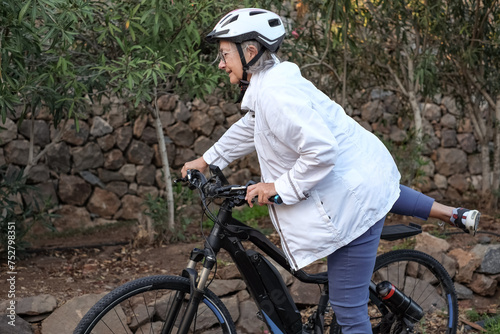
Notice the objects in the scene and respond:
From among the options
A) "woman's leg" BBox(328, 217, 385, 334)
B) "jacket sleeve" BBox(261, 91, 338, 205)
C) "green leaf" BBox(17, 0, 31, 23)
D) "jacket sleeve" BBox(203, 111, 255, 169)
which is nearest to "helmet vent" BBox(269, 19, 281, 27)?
"jacket sleeve" BBox(261, 91, 338, 205)

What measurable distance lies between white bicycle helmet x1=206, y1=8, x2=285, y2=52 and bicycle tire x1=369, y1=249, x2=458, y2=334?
4.07 feet

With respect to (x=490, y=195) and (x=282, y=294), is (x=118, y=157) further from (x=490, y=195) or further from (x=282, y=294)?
(x=282, y=294)

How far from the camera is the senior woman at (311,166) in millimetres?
2273

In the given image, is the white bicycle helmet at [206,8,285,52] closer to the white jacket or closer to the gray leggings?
the white jacket

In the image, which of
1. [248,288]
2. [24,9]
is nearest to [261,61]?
[248,288]

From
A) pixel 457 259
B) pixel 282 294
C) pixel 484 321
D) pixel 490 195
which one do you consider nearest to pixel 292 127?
pixel 282 294

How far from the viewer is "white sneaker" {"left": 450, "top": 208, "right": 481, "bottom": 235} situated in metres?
2.70

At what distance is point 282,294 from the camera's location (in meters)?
2.71

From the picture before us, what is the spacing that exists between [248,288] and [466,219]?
3.23 ft

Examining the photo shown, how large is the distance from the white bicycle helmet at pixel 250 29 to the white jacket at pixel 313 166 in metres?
0.11

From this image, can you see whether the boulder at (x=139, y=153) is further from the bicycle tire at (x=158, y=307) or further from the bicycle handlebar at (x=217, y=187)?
the bicycle handlebar at (x=217, y=187)

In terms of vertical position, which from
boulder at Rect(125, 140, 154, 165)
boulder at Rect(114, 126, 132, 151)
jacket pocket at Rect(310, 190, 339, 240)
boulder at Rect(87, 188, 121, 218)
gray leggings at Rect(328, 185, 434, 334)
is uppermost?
jacket pocket at Rect(310, 190, 339, 240)

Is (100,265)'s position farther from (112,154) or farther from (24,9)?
(112,154)

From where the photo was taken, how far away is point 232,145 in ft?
9.20
